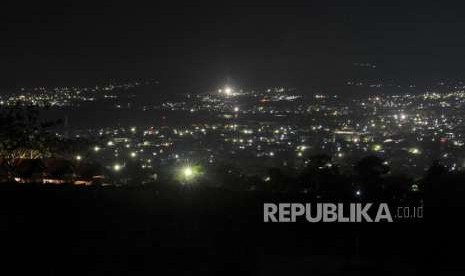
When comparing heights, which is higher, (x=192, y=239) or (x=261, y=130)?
(x=261, y=130)

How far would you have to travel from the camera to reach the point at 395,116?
3703cm

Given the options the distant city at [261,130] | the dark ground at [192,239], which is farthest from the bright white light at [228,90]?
the dark ground at [192,239]

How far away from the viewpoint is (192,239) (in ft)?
22.1

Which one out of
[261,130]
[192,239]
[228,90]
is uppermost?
[228,90]

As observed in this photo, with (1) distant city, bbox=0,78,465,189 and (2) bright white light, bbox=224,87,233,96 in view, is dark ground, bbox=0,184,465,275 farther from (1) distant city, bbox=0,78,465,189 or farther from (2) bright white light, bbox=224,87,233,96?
(2) bright white light, bbox=224,87,233,96

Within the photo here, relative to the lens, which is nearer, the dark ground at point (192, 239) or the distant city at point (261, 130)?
the dark ground at point (192, 239)

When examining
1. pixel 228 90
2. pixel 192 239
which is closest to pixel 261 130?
pixel 192 239

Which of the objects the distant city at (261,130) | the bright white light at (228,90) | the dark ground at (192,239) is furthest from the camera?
the bright white light at (228,90)

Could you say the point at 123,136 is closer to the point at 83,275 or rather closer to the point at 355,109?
the point at 355,109

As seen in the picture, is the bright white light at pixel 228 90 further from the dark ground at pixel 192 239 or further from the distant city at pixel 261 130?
the dark ground at pixel 192 239

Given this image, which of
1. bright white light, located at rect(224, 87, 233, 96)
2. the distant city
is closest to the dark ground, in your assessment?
the distant city

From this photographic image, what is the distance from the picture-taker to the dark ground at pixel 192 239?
5.90 m

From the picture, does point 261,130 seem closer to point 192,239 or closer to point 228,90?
point 192,239

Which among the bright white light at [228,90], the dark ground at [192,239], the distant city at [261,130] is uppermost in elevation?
the bright white light at [228,90]
